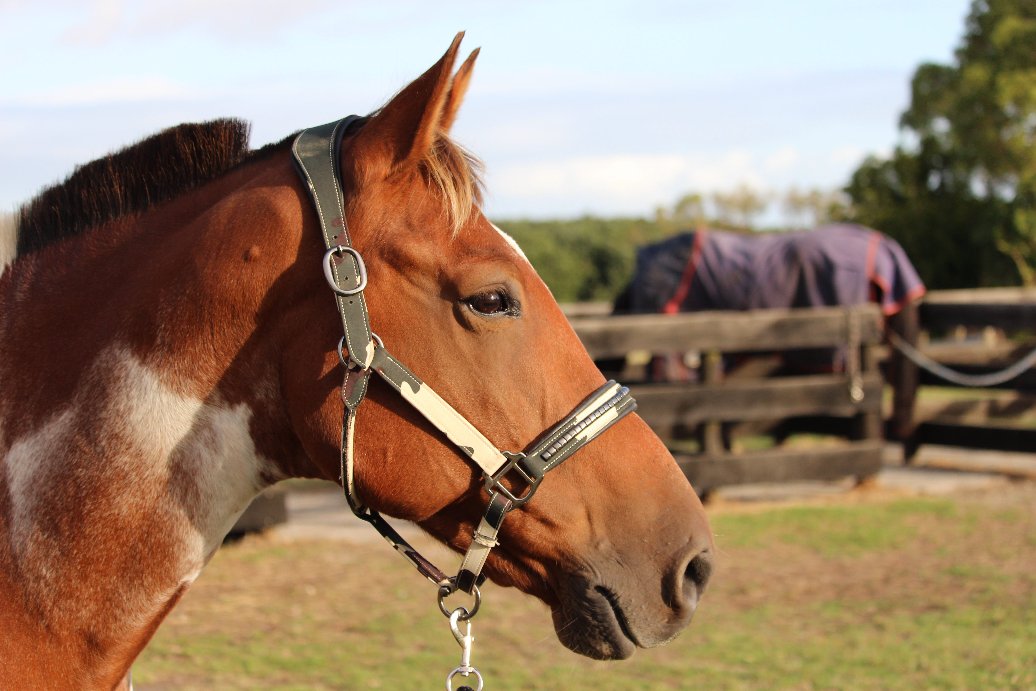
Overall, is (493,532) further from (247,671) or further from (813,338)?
(813,338)

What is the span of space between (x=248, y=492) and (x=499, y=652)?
2.94 meters

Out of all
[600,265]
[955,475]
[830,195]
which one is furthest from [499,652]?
[830,195]

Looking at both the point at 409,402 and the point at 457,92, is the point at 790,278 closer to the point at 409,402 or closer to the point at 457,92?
the point at 457,92

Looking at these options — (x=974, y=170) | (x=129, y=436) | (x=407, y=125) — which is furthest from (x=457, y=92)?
(x=974, y=170)

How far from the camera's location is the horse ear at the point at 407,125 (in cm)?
184

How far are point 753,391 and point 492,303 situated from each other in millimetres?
6186

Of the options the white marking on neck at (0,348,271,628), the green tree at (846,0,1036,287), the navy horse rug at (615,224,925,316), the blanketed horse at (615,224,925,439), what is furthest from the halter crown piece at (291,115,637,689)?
the green tree at (846,0,1036,287)

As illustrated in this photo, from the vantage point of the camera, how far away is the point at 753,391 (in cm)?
777

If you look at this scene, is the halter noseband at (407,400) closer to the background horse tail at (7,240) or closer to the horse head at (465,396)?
the horse head at (465,396)

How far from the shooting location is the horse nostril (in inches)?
75.7

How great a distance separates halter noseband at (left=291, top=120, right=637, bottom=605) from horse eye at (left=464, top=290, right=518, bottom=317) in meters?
0.18

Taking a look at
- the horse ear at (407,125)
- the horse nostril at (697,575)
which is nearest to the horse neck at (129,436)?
the horse ear at (407,125)

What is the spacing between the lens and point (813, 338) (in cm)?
791

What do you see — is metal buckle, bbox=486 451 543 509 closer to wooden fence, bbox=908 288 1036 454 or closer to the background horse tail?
the background horse tail
